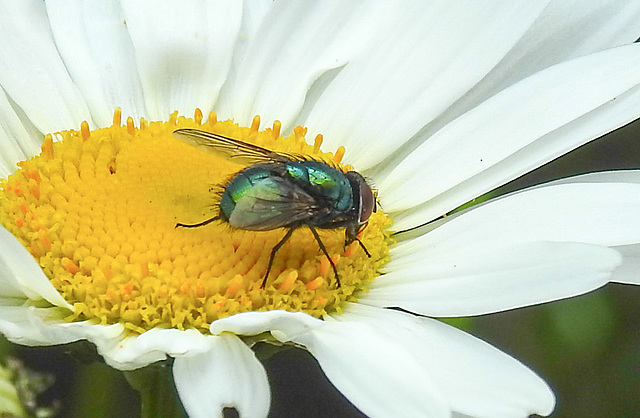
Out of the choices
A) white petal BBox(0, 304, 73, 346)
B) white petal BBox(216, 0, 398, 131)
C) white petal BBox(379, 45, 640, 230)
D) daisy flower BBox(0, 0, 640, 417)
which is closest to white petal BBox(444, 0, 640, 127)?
daisy flower BBox(0, 0, 640, 417)

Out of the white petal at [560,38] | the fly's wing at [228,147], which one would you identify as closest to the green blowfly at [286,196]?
the fly's wing at [228,147]

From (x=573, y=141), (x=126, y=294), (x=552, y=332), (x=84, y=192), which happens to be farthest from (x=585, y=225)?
(x=552, y=332)

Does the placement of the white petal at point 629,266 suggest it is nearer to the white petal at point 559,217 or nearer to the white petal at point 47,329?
the white petal at point 559,217

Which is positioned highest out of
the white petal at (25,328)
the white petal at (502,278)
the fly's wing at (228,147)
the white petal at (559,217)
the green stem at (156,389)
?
the fly's wing at (228,147)

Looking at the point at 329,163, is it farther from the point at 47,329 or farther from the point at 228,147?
the point at 47,329

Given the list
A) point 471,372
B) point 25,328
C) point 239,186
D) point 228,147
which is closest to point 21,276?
point 25,328

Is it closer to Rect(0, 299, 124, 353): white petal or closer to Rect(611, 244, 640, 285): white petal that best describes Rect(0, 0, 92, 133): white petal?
Rect(0, 299, 124, 353): white petal
